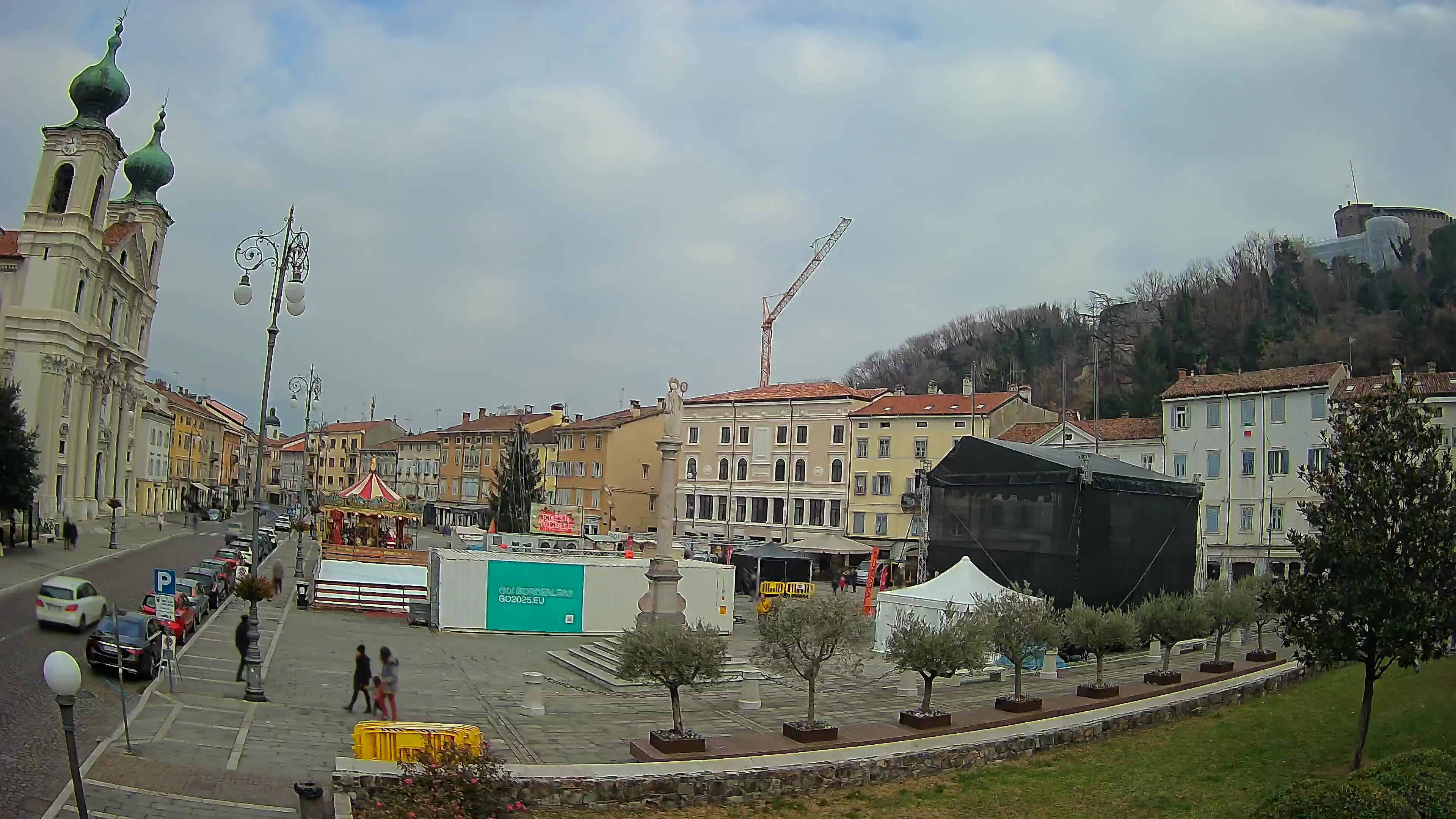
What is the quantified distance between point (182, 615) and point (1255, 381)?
4624cm

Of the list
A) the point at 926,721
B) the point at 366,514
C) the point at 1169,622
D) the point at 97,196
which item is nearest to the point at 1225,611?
the point at 1169,622

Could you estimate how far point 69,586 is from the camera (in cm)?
2319

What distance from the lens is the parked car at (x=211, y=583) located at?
30.5 metres

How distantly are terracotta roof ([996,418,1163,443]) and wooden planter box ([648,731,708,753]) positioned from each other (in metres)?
39.6

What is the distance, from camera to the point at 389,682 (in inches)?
666

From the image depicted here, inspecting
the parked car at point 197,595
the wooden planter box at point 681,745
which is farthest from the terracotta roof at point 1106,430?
the wooden planter box at point 681,745

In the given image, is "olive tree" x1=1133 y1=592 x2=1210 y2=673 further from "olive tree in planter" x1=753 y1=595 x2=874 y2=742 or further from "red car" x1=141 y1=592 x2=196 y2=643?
"red car" x1=141 y1=592 x2=196 y2=643

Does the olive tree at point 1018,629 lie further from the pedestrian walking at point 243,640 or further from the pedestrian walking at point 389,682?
the pedestrian walking at point 243,640

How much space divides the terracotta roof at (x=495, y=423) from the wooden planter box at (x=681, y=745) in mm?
70495

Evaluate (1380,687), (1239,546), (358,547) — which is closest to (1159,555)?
(1380,687)

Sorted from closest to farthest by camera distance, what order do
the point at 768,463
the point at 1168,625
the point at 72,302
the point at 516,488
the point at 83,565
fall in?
the point at 1168,625 < the point at 83,565 < the point at 72,302 < the point at 768,463 < the point at 516,488

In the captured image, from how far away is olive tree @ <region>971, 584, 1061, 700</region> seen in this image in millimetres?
19531

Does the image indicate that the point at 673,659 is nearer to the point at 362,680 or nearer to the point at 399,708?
the point at 362,680

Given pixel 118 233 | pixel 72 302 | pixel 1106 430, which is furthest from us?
pixel 118 233
